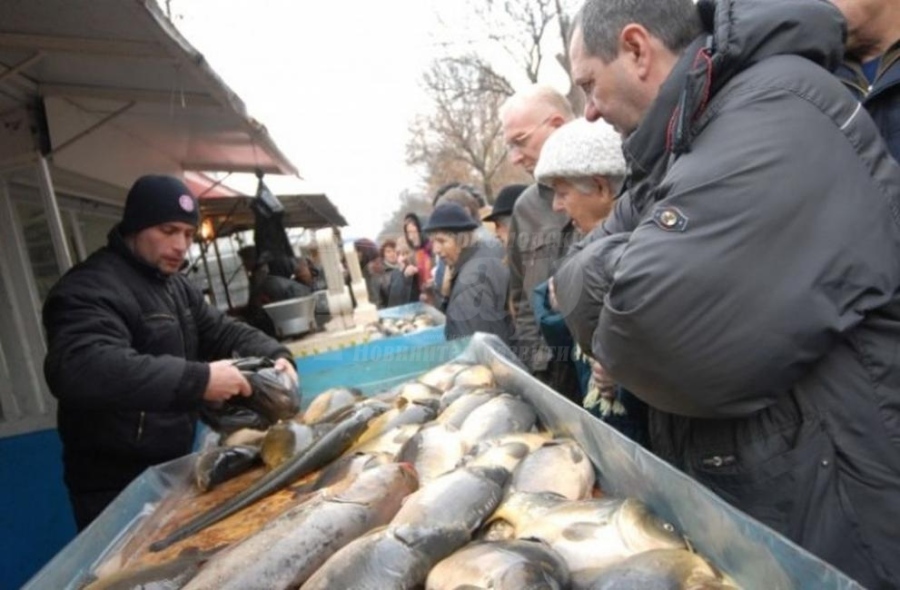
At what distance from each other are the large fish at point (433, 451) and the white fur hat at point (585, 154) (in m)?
1.19

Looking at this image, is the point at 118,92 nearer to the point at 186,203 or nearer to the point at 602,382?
the point at 186,203

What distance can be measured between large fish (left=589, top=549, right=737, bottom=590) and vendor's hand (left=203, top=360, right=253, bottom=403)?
198 cm

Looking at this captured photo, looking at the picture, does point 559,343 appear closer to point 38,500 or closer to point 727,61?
point 727,61

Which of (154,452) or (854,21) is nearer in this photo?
(854,21)

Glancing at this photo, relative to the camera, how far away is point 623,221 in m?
2.14

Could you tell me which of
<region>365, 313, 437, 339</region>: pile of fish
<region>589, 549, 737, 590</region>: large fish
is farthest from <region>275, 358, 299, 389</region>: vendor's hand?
<region>365, 313, 437, 339</region>: pile of fish


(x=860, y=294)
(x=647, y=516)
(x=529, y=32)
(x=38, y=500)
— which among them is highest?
(x=529, y=32)

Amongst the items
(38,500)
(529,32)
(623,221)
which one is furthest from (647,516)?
(529,32)

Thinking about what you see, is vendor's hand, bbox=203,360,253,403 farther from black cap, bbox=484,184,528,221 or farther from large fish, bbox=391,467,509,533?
black cap, bbox=484,184,528,221

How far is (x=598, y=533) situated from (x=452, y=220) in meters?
3.23

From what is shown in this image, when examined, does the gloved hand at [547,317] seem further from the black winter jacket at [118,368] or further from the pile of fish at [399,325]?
the pile of fish at [399,325]

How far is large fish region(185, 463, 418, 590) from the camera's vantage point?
1.53 meters

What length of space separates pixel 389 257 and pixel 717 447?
523 inches

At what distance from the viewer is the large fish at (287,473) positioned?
2.21 m
